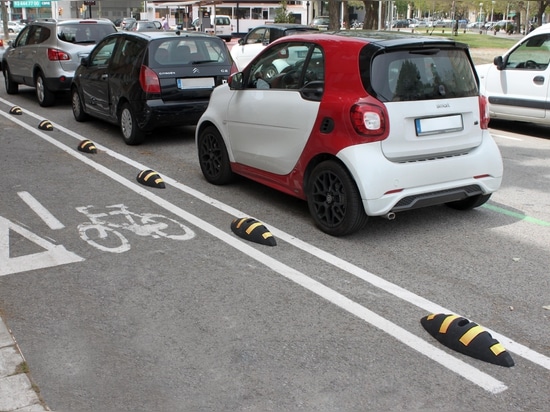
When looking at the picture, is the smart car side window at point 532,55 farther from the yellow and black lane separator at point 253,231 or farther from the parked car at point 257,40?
the parked car at point 257,40

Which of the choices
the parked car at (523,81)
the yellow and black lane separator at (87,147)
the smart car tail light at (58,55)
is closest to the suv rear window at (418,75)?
the yellow and black lane separator at (87,147)

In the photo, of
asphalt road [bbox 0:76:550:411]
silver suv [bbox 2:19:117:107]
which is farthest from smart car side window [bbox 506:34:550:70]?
silver suv [bbox 2:19:117:107]

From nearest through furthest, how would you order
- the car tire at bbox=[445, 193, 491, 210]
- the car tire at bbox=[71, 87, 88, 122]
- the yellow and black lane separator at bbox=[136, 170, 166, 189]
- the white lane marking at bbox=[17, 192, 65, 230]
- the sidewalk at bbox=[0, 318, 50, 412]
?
the sidewalk at bbox=[0, 318, 50, 412], the white lane marking at bbox=[17, 192, 65, 230], the car tire at bbox=[445, 193, 491, 210], the yellow and black lane separator at bbox=[136, 170, 166, 189], the car tire at bbox=[71, 87, 88, 122]

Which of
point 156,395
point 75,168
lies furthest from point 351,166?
point 75,168

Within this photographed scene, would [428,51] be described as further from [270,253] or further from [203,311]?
[203,311]

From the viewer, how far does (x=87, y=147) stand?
953 cm

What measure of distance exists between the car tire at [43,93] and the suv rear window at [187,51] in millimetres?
5036

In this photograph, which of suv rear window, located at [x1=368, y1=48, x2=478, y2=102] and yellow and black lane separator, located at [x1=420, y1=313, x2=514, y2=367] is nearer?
yellow and black lane separator, located at [x1=420, y1=313, x2=514, y2=367]

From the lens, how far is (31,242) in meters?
5.76

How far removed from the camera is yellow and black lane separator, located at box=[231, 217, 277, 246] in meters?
5.73

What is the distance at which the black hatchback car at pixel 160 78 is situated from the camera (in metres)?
9.41

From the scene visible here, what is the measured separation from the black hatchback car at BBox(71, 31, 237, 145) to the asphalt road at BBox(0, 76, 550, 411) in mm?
2110

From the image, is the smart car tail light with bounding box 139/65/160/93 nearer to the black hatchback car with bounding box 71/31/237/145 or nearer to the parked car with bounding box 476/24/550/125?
the black hatchback car with bounding box 71/31/237/145

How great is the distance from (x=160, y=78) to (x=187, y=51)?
0.69 m
